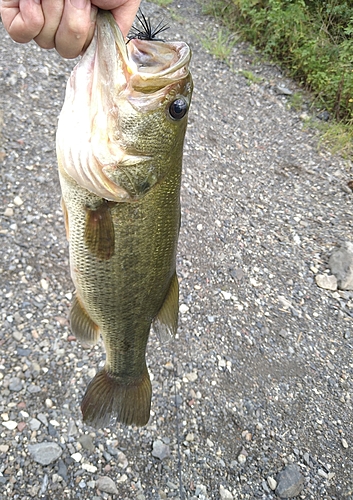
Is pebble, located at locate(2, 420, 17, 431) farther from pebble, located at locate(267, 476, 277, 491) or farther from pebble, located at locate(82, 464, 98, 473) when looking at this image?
pebble, located at locate(267, 476, 277, 491)

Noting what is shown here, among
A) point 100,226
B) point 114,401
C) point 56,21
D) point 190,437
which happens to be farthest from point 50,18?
point 190,437

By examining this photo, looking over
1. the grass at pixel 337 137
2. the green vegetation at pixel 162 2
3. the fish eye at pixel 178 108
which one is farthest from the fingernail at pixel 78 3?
the green vegetation at pixel 162 2

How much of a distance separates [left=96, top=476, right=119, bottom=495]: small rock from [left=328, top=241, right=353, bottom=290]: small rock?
2.63 m

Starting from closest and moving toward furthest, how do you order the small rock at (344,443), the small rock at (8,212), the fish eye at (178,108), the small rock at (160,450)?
the fish eye at (178,108) < the small rock at (160,450) < the small rock at (344,443) < the small rock at (8,212)

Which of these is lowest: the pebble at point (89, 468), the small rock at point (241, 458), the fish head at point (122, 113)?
the pebble at point (89, 468)

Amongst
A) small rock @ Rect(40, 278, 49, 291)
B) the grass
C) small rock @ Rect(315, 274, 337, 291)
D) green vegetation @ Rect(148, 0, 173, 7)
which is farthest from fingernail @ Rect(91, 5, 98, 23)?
green vegetation @ Rect(148, 0, 173, 7)

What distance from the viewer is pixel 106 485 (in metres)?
2.63

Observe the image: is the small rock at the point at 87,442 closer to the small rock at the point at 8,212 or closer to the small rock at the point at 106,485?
the small rock at the point at 106,485

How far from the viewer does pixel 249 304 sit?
3941 millimetres

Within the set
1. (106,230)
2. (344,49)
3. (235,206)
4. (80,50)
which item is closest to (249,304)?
(235,206)

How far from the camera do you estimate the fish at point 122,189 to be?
1.39 meters

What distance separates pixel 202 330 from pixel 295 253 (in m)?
1.44

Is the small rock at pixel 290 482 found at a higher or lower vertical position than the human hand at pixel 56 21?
lower

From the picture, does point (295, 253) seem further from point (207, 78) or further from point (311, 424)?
point (207, 78)
